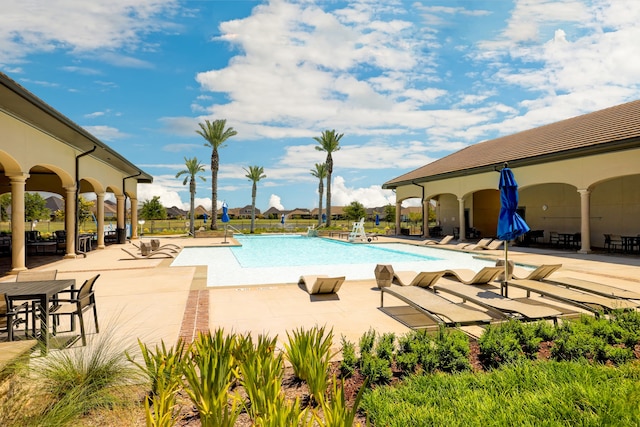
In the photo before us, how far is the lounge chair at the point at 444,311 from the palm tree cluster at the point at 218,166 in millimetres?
31385

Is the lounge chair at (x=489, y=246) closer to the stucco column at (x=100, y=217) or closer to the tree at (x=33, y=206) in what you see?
the stucco column at (x=100, y=217)

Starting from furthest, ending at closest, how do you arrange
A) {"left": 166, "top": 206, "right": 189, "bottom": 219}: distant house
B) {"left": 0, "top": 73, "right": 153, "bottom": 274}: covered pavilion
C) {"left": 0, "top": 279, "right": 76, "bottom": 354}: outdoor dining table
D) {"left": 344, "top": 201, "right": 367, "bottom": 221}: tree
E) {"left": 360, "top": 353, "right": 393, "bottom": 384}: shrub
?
{"left": 166, "top": 206, "right": 189, "bottom": 219}: distant house, {"left": 344, "top": 201, "right": 367, "bottom": 221}: tree, {"left": 0, "top": 73, "right": 153, "bottom": 274}: covered pavilion, {"left": 0, "top": 279, "right": 76, "bottom": 354}: outdoor dining table, {"left": 360, "top": 353, "right": 393, "bottom": 384}: shrub

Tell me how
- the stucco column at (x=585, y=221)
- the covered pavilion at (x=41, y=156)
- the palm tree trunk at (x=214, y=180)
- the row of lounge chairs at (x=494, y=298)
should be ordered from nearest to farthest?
the row of lounge chairs at (x=494, y=298), the covered pavilion at (x=41, y=156), the stucco column at (x=585, y=221), the palm tree trunk at (x=214, y=180)

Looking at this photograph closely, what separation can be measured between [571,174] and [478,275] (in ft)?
43.3

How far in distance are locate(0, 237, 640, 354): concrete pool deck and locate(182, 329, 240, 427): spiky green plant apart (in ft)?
5.06

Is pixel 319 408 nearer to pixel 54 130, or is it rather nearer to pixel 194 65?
pixel 54 130

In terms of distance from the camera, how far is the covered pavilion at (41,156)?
34.0 ft

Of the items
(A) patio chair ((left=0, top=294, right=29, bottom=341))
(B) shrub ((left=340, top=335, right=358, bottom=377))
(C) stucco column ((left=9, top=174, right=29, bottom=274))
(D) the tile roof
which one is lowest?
(B) shrub ((left=340, top=335, right=358, bottom=377))

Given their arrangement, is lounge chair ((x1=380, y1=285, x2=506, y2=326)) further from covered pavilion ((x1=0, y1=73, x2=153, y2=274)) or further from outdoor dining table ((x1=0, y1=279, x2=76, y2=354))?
covered pavilion ((x1=0, y1=73, x2=153, y2=274))

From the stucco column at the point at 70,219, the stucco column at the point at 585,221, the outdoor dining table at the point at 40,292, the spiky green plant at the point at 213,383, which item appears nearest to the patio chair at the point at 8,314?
the outdoor dining table at the point at 40,292

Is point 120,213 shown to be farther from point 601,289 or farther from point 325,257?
point 601,289

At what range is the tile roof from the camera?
16750mm

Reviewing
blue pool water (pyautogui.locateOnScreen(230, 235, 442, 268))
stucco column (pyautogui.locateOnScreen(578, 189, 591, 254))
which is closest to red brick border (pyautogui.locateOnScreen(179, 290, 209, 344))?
blue pool water (pyautogui.locateOnScreen(230, 235, 442, 268))

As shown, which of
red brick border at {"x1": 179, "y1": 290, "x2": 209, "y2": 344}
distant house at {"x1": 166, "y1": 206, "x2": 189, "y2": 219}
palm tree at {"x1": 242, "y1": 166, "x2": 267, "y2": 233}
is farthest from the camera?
distant house at {"x1": 166, "y1": 206, "x2": 189, "y2": 219}
